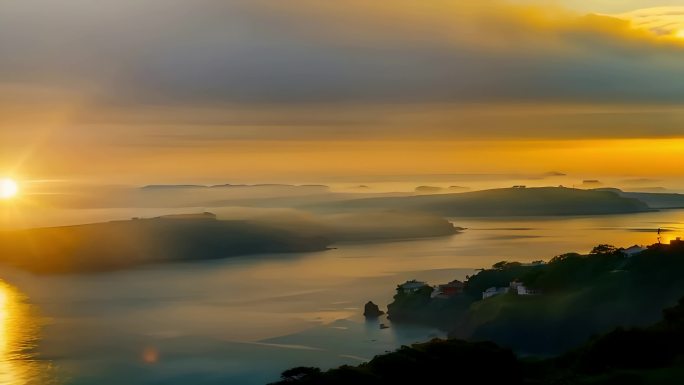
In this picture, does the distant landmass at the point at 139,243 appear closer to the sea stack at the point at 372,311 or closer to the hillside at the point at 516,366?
the sea stack at the point at 372,311

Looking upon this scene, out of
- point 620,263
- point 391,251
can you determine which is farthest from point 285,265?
point 620,263

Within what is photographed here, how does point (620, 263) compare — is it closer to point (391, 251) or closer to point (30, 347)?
point (30, 347)

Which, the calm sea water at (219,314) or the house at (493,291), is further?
the house at (493,291)

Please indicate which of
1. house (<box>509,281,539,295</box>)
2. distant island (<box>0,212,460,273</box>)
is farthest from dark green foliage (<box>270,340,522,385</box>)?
distant island (<box>0,212,460,273</box>)

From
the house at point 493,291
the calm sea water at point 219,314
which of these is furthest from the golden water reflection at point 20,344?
the house at point 493,291

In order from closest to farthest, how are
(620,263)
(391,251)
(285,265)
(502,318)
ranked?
(502,318)
(620,263)
(285,265)
(391,251)

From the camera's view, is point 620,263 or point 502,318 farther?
point 620,263
